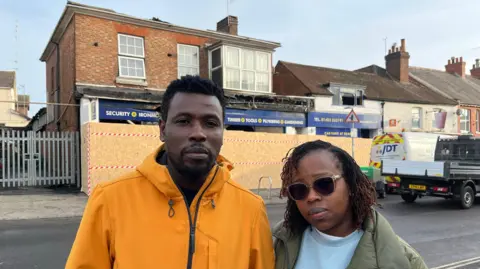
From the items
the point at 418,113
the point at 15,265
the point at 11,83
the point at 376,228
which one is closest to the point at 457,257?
the point at 376,228

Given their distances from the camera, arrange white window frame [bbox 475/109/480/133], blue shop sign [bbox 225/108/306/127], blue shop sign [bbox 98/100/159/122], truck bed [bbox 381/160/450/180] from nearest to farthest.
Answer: truck bed [bbox 381/160/450/180], blue shop sign [bbox 98/100/159/122], blue shop sign [bbox 225/108/306/127], white window frame [bbox 475/109/480/133]

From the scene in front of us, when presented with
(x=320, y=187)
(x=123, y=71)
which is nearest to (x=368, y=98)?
(x=123, y=71)

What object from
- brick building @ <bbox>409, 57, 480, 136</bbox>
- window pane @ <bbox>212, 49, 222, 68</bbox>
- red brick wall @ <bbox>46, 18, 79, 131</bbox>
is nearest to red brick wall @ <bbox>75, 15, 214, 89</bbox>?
red brick wall @ <bbox>46, 18, 79, 131</bbox>

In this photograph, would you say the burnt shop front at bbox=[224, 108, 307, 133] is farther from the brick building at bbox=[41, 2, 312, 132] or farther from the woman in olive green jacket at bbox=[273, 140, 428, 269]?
the woman in olive green jacket at bbox=[273, 140, 428, 269]

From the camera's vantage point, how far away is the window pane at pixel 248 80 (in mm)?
17589

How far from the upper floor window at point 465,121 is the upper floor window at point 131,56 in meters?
22.5

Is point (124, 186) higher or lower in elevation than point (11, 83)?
lower

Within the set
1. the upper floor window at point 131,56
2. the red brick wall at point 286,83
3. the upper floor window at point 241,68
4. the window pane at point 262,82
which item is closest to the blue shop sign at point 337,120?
the red brick wall at point 286,83

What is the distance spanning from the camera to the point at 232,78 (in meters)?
17.2

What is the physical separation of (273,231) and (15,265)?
5067 millimetres

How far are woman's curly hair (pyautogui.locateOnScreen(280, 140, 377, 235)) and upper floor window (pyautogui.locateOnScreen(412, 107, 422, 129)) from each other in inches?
927

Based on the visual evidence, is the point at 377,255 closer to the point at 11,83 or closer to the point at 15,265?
the point at 15,265

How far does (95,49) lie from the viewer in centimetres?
1448

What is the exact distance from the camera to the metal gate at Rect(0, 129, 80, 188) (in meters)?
12.9
